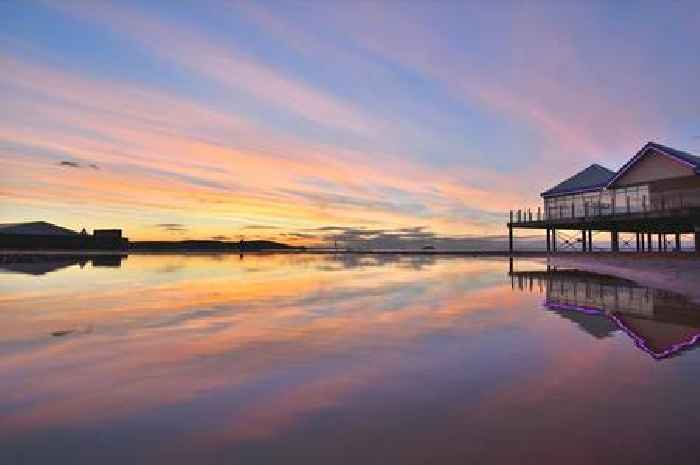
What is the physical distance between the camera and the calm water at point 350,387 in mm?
4098

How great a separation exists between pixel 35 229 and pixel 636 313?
353 feet

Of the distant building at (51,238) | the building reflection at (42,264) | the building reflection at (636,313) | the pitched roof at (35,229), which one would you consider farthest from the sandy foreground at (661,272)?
the pitched roof at (35,229)

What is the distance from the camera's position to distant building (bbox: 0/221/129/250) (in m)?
84.8

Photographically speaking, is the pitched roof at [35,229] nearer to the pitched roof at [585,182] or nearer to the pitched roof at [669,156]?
the pitched roof at [585,182]

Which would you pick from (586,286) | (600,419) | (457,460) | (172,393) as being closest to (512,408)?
(600,419)

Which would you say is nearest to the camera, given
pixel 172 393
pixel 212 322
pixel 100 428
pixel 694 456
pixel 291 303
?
pixel 694 456

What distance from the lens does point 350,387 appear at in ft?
19.4

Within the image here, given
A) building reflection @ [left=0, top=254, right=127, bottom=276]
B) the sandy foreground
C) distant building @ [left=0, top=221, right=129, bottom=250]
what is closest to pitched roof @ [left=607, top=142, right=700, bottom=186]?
the sandy foreground

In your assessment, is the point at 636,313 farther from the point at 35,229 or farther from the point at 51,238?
the point at 35,229

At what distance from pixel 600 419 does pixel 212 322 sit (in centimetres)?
851

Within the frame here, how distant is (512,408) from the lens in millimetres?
5055

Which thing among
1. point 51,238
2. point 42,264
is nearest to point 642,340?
point 42,264

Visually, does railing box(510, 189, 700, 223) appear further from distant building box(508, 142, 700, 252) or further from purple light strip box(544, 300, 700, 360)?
purple light strip box(544, 300, 700, 360)

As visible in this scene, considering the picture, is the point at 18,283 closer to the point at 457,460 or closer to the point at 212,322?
the point at 212,322
